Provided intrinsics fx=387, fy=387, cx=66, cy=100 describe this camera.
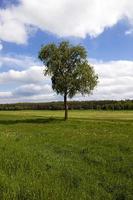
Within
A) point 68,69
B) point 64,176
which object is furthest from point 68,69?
point 64,176

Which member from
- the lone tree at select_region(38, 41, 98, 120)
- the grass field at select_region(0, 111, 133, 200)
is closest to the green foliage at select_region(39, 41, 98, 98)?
the lone tree at select_region(38, 41, 98, 120)

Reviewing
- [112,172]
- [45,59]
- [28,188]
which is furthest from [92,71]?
[28,188]

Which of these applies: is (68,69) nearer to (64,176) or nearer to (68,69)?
(68,69)

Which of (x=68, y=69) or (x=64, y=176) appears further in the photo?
(x=68, y=69)

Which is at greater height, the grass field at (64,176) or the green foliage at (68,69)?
the green foliage at (68,69)

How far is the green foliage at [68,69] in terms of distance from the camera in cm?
6419

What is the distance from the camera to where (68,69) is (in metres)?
65.9

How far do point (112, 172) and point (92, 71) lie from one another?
4993 centimetres

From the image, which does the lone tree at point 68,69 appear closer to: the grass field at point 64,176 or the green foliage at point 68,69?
the green foliage at point 68,69

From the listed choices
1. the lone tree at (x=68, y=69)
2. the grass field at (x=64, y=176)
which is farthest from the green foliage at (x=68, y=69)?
the grass field at (x=64, y=176)

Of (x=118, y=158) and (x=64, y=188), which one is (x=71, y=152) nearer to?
(x=118, y=158)

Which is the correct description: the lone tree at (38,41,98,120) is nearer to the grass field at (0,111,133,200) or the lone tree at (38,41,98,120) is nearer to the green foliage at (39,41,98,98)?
the green foliage at (39,41,98,98)

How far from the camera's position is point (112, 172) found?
16641 mm

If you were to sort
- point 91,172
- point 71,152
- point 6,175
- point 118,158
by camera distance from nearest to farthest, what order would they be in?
point 6,175, point 91,172, point 118,158, point 71,152
